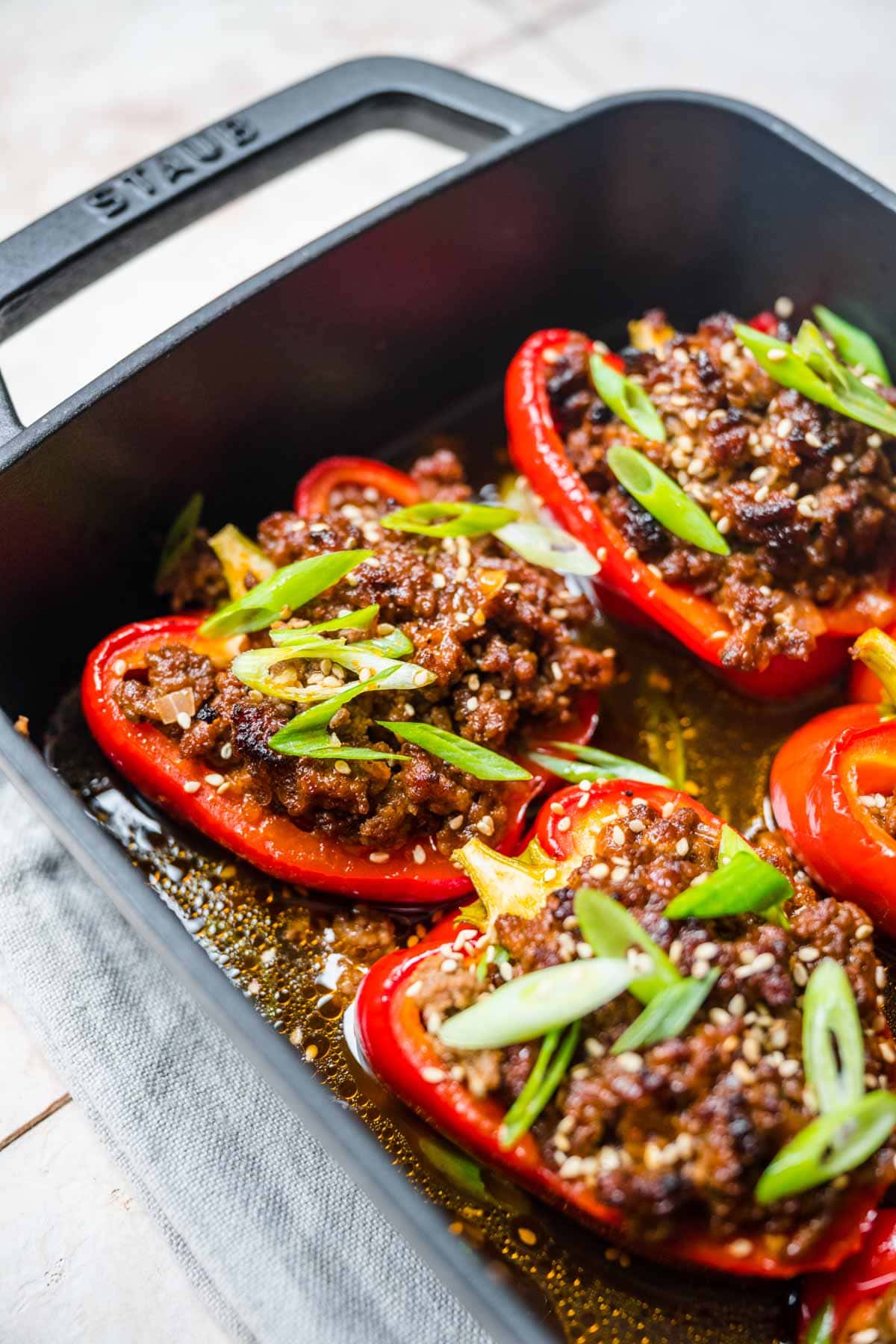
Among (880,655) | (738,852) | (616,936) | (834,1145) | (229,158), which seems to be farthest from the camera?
(229,158)

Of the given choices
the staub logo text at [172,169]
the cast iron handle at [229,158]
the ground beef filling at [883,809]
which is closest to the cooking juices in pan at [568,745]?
the ground beef filling at [883,809]

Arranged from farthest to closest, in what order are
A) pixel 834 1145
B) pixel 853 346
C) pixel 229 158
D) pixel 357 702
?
pixel 853 346 < pixel 229 158 < pixel 357 702 < pixel 834 1145

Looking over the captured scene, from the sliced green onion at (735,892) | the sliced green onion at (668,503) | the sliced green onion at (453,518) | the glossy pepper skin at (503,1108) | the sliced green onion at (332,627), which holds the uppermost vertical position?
the sliced green onion at (668,503)

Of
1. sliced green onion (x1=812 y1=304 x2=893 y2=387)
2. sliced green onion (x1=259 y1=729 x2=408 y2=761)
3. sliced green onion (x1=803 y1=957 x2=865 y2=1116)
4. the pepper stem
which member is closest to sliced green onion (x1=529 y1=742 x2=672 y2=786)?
sliced green onion (x1=259 y1=729 x2=408 y2=761)

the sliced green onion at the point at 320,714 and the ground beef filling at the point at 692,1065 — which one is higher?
the sliced green onion at the point at 320,714

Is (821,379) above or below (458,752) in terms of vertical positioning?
above

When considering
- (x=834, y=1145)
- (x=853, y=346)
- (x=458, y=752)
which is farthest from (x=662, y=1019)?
(x=853, y=346)

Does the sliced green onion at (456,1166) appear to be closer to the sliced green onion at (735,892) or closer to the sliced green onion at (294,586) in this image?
the sliced green onion at (735,892)

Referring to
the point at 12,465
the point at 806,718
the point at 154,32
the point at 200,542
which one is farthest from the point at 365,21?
the point at 806,718

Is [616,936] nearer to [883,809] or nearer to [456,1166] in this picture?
[456,1166]
